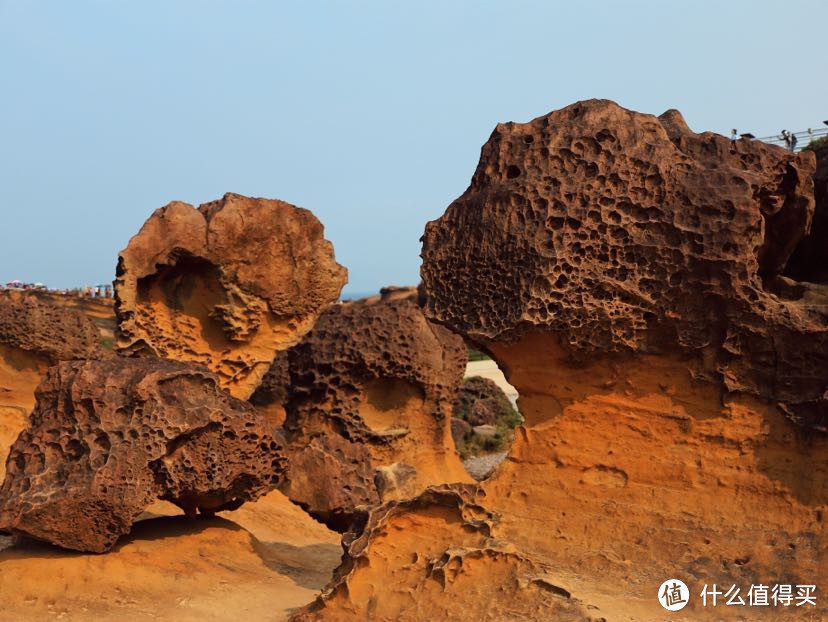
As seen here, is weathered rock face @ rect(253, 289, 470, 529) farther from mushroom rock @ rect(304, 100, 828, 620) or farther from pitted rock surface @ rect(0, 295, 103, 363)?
mushroom rock @ rect(304, 100, 828, 620)

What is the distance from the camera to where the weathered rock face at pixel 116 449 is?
18.9 feet

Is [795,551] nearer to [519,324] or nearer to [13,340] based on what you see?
[519,324]

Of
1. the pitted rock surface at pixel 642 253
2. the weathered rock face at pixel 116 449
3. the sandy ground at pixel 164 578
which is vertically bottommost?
the sandy ground at pixel 164 578

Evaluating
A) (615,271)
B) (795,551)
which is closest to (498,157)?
(615,271)

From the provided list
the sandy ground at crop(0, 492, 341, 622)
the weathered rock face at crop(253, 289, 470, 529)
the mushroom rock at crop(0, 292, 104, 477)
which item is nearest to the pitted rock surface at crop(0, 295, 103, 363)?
the mushroom rock at crop(0, 292, 104, 477)

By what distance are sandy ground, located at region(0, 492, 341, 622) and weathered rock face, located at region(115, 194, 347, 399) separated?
3.06 metres

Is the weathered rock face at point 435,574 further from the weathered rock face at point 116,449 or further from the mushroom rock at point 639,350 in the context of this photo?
the weathered rock face at point 116,449

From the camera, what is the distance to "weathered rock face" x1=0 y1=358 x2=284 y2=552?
5.75 m

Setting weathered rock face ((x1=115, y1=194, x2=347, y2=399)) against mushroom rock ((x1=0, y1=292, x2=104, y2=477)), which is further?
mushroom rock ((x1=0, y1=292, x2=104, y2=477))

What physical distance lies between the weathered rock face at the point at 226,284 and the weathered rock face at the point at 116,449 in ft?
10.2

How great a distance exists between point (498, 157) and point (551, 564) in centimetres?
211

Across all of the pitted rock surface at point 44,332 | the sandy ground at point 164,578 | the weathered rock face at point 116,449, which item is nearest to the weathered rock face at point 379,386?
the pitted rock surface at point 44,332

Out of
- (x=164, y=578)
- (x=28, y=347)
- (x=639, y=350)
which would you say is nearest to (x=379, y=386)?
(x=28, y=347)

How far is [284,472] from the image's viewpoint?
21.9 ft
